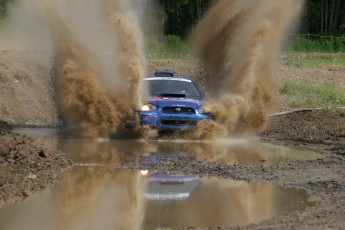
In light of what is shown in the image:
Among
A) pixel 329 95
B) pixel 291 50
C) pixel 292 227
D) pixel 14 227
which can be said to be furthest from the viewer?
pixel 291 50

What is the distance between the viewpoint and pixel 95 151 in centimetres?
1784

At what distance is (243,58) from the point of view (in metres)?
23.8

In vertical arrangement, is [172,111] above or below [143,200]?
below

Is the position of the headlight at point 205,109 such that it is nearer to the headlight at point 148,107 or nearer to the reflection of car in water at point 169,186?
the headlight at point 148,107

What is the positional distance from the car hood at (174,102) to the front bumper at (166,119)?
258 mm

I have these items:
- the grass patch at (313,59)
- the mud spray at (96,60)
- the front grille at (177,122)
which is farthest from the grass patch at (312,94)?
the front grille at (177,122)

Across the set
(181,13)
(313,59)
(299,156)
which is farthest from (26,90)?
(181,13)

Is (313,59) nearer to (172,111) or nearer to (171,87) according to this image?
(171,87)

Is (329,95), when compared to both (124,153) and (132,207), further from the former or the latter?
(132,207)

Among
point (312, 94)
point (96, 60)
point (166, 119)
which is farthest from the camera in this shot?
point (312, 94)

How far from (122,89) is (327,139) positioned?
5.23 metres

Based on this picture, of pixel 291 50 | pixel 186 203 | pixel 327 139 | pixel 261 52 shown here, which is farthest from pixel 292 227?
pixel 291 50

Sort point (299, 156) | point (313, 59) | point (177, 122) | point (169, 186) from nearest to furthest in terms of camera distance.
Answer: point (169, 186)
point (299, 156)
point (177, 122)
point (313, 59)

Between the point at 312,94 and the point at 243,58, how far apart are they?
8.07 metres
